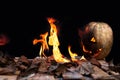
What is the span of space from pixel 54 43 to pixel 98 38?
590 mm

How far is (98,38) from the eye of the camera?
164 inches

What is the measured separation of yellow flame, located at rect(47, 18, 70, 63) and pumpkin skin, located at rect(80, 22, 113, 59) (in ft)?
1.36

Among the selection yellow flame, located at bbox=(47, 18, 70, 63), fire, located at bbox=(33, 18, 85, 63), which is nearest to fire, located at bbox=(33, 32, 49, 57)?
fire, located at bbox=(33, 18, 85, 63)

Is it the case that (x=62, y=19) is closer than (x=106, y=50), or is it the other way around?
(x=106, y=50)

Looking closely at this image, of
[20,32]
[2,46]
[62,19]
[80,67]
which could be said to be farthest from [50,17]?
[80,67]

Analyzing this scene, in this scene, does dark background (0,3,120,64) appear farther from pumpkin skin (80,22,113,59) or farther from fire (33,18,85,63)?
pumpkin skin (80,22,113,59)

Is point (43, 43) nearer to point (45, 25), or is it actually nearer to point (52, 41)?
point (52, 41)

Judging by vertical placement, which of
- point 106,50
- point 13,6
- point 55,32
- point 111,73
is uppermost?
point 13,6

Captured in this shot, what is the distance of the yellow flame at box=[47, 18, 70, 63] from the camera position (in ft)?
12.9

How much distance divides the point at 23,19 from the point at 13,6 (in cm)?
24

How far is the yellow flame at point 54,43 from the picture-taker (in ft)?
12.9

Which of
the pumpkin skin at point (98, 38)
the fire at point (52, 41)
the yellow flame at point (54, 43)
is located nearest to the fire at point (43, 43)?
the fire at point (52, 41)

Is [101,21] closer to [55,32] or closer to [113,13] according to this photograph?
[113,13]

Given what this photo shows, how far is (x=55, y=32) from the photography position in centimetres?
428
